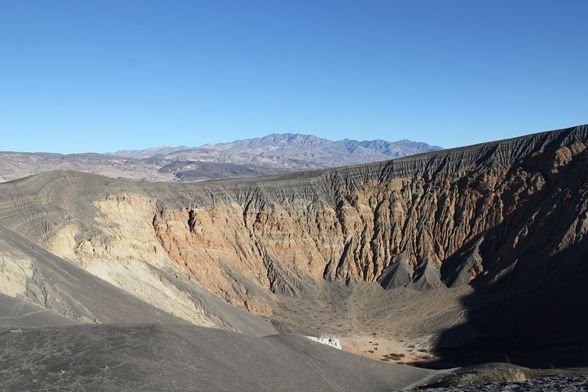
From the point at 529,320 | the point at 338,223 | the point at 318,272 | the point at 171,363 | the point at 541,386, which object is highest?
the point at 338,223

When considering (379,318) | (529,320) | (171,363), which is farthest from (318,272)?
(171,363)

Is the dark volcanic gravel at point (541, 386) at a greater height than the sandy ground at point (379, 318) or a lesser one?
greater

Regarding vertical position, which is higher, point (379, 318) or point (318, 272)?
point (318, 272)

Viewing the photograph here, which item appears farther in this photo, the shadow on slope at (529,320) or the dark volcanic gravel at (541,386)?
the shadow on slope at (529,320)

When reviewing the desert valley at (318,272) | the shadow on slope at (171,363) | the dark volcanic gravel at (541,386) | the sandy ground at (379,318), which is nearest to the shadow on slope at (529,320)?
the desert valley at (318,272)

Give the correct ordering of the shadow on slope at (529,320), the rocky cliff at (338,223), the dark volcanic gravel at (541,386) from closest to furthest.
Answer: the dark volcanic gravel at (541,386) < the shadow on slope at (529,320) < the rocky cliff at (338,223)

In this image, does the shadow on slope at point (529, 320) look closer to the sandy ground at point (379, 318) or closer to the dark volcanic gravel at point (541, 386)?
the sandy ground at point (379, 318)

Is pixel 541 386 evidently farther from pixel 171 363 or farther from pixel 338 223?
pixel 338 223

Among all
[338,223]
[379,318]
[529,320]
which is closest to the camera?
[529,320]

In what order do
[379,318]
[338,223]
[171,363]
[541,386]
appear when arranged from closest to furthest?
[171,363] → [541,386] → [379,318] → [338,223]

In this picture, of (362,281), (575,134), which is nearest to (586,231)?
(575,134)

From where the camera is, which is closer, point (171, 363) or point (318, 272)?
point (171, 363)
